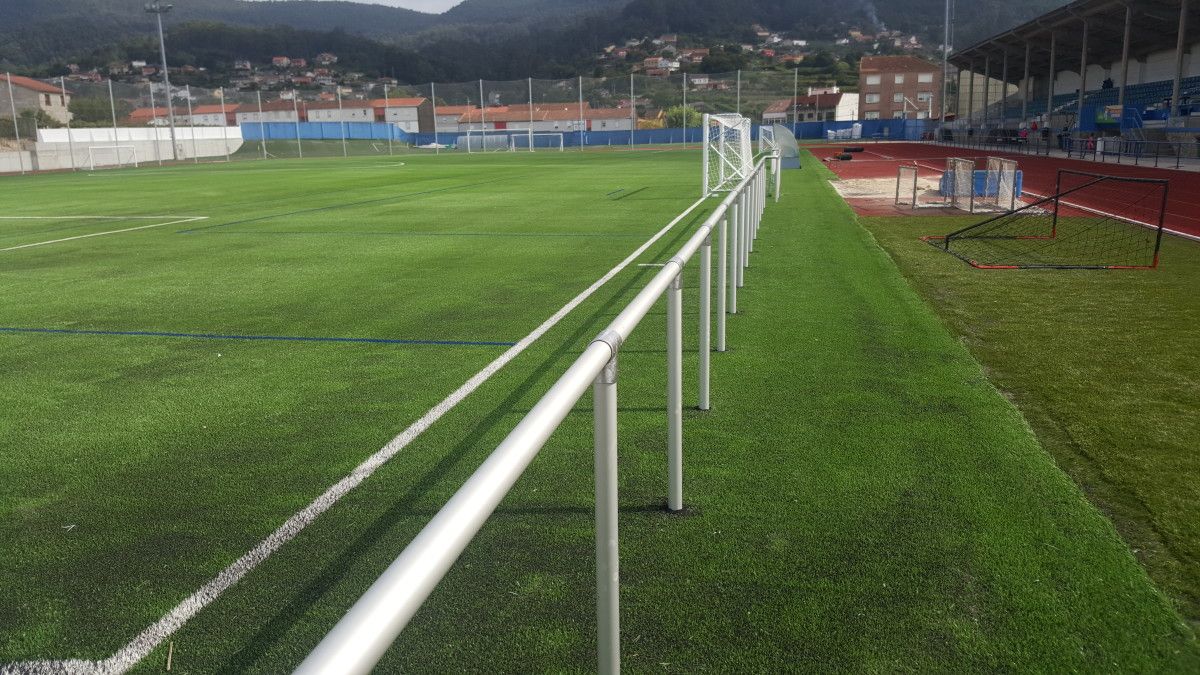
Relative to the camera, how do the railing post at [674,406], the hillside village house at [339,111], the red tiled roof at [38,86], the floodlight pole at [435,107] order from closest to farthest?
the railing post at [674,406]
the red tiled roof at [38,86]
the hillside village house at [339,111]
the floodlight pole at [435,107]

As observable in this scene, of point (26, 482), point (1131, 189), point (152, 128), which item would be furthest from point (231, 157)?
point (26, 482)

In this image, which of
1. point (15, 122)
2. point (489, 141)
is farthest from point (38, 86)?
point (489, 141)

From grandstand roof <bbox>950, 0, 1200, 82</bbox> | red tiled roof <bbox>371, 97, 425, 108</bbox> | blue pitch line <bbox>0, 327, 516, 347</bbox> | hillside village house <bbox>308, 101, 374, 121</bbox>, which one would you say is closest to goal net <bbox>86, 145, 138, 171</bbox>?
hillside village house <bbox>308, 101, 374, 121</bbox>

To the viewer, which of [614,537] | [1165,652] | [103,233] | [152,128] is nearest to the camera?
[614,537]

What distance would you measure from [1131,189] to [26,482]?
24.4 metres

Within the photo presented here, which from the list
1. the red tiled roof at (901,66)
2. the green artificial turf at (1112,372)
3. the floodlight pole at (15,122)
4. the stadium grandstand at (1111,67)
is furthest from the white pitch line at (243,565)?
the red tiled roof at (901,66)

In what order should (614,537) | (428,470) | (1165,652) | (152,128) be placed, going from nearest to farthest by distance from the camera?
(614,537) → (1165,652) → (428,470) → (152,128)

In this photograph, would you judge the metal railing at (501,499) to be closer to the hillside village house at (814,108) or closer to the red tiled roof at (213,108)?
the hillside village house at (814,108)

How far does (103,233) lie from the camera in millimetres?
16484

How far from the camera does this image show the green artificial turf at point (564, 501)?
10.9 ft

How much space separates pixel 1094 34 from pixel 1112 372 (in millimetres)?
57577

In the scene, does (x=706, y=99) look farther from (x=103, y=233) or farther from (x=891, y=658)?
(x=891, y=658)

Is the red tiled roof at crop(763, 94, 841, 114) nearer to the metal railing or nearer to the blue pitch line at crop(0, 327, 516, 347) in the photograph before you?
the blue pitch line at crop(0, 327, 516, 347)

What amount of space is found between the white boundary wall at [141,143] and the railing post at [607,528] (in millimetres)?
57320
